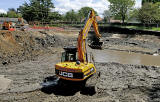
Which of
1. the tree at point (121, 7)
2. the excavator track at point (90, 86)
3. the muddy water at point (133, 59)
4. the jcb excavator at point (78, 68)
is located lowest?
the muddy water at point (133, 59)

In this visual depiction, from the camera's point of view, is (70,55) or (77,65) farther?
(70,55)

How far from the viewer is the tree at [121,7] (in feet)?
156

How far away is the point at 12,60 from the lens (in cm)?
1555

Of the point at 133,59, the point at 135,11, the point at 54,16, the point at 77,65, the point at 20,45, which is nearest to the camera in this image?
the point at 77,65

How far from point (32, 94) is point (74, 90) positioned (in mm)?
2409

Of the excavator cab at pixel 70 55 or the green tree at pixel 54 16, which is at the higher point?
the green tree at pixel 54 16

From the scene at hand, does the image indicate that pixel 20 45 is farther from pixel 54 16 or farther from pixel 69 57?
pixel 54 16

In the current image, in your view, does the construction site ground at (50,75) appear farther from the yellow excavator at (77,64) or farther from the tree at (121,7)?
the tree at (121,7)

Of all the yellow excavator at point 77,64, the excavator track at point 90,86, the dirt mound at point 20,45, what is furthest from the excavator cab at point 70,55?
the dirt mound at point 20,45

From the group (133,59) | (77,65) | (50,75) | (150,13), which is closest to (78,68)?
(77,65)

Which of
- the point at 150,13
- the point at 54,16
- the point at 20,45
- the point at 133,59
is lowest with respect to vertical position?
the point at 133,59

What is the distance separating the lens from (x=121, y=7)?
48.9m

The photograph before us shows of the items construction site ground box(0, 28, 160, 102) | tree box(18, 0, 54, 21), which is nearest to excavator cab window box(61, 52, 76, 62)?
construction site ground box(0, 28, 160, 102)

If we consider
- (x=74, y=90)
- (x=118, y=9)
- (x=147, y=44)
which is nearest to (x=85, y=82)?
(x=74, y=90)
